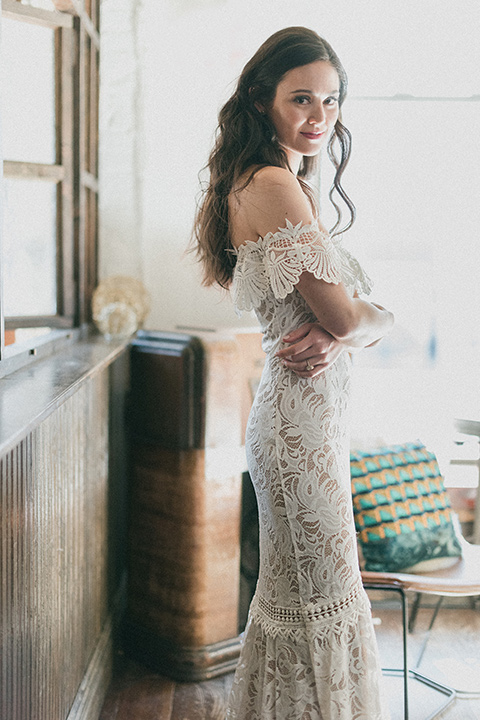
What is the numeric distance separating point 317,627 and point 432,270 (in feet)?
7.42

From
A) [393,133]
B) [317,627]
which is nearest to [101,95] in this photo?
[393,133]

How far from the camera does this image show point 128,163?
3.20 m

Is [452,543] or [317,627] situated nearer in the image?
[317,627]

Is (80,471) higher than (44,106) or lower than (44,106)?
lower

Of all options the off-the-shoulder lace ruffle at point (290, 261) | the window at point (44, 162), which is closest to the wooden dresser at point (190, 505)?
the window at point (44, 162)

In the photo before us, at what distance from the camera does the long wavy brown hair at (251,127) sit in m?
1.60

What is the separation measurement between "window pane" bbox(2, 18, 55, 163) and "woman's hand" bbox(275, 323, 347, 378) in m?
0.91

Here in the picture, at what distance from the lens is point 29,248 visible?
2135 mm

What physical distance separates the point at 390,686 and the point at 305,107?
198 centimetres

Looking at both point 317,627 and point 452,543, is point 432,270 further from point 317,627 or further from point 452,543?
point 317,627

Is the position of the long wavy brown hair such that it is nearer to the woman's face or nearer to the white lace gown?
the woman's face

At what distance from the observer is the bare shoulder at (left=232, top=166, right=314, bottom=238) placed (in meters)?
1.51

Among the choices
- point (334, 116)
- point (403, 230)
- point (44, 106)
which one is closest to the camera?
point (334, 116)

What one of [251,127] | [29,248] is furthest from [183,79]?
[251,127]
